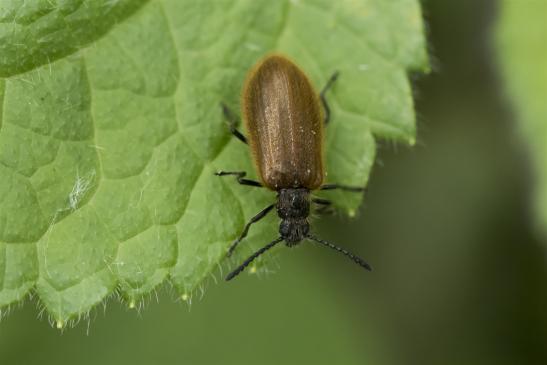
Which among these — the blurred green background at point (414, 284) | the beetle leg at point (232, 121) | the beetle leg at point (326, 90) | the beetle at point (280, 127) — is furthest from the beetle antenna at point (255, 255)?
the blurred green background at point (414, 284)

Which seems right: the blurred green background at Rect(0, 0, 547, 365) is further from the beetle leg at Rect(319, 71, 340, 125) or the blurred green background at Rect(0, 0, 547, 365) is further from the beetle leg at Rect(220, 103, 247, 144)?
the beetle leg at Rect(220, 103, 247, 144)

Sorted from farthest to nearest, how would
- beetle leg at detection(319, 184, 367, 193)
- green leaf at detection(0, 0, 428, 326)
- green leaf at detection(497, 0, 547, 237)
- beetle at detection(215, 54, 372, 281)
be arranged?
1. green leaf at detection(497, 0, 547, 237)
2. beetle leg at detection(319, 184, 367, 193)
3. beetle at detection(215, 54, 372, 281)
4. green leaf at detection(0, 0, 428, 326)

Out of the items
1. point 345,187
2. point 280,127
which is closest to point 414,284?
point 345,187

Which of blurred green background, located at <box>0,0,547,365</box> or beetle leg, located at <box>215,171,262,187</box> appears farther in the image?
blurred green background, located at <box>0,0,547,365</box>

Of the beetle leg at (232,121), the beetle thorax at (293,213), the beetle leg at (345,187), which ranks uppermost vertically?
the beetle leg at (232,121)

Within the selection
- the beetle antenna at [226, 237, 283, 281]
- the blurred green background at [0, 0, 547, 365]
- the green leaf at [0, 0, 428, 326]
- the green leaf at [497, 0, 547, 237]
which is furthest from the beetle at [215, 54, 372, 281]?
the green leaf at [497, 0, 547, 237]

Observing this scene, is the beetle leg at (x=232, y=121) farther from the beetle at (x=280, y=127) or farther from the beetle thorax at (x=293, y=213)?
the beetle thorax at (x=293, y=213)
